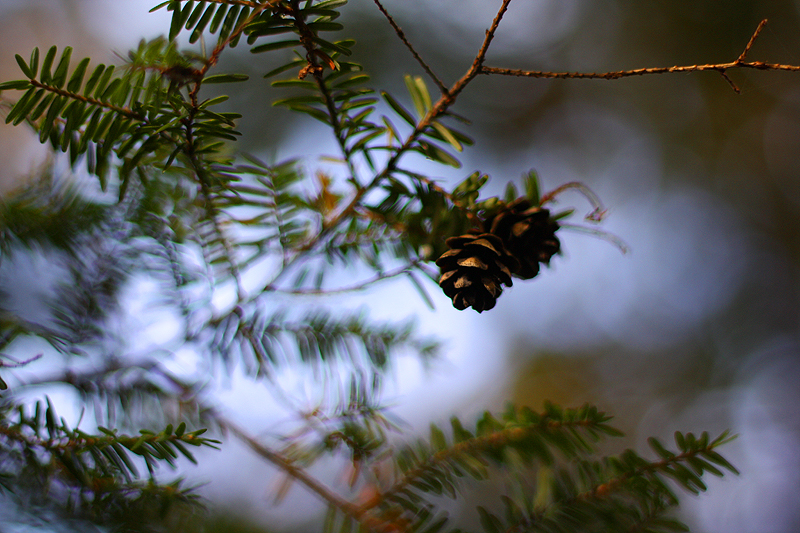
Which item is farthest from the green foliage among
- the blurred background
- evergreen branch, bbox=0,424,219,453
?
the blurred background

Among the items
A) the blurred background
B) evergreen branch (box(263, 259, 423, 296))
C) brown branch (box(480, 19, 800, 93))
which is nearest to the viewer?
brown branch (box(480, 19, 800, 93))

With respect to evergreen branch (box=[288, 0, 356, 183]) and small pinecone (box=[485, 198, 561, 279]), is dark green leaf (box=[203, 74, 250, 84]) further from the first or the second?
small pinecone (box=[485, 198, 561, 279])

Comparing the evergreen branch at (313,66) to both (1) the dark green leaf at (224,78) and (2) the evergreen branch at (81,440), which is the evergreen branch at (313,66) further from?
(2) the evergreen branch at (81,440)

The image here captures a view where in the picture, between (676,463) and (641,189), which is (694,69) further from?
(641,189)

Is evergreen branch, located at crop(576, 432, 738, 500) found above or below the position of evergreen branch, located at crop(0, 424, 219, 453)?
above

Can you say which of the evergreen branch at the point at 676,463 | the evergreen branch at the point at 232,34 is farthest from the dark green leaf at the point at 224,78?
the evergreen branch at the point at 676,463
